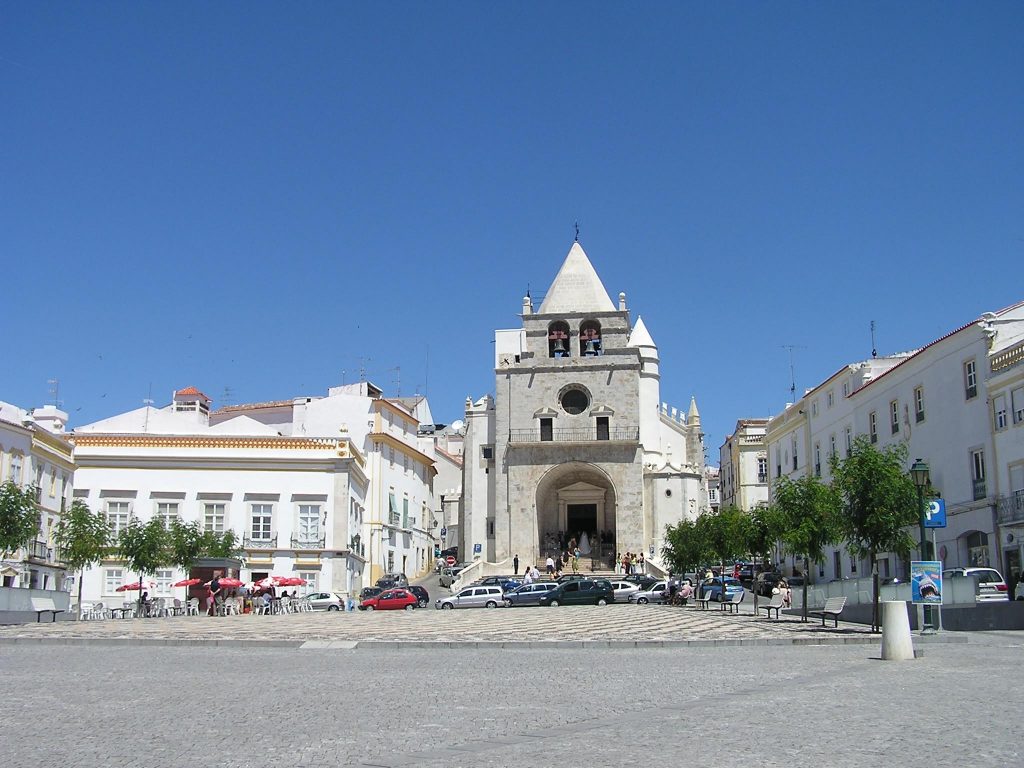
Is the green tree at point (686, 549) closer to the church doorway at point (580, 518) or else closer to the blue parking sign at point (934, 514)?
the church doorway at point (580, 518)

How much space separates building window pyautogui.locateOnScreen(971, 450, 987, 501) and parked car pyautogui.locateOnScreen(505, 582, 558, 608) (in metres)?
16.2

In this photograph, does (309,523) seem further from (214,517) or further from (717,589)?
(717,589)

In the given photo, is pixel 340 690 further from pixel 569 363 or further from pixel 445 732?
pixel 569 363

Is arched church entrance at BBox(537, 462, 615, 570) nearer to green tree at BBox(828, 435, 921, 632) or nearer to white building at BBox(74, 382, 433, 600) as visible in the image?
white building at BBox(74, 382, 433, 600)

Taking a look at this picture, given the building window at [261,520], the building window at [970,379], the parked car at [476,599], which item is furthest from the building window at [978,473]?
→ the building window at [261,520]

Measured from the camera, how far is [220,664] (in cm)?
1728

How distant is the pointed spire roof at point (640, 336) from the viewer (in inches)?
2869

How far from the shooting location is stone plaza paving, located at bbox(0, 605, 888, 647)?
22250mm

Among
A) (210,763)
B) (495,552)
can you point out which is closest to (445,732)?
(210,763)

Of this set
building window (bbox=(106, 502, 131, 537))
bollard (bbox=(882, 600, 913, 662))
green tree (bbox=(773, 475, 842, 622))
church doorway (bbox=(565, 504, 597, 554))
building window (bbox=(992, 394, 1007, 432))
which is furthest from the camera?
church doorway (bbox=(565, 504, 597, 554))

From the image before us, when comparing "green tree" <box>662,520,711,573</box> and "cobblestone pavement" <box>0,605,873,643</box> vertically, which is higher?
"green tree" <box>662,520,711,573</box>

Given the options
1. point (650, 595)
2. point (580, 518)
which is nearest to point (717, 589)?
point (650, 595)

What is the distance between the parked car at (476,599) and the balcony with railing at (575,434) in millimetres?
21745

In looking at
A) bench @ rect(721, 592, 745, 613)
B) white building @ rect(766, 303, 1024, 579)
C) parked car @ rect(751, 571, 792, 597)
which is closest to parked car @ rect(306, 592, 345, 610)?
bench @ rect(721, 592, 745, 613)
